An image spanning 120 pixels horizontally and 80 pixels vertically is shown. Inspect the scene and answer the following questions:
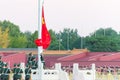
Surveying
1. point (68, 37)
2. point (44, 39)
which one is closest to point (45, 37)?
point (44, 39)

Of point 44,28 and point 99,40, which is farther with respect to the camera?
point 99,40

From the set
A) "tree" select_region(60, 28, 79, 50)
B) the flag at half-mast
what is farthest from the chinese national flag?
"tree" select_region(60, 28, 79, 50)

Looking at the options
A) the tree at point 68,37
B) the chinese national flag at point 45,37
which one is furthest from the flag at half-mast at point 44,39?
the tree at point 68,37

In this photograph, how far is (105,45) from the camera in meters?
44.9

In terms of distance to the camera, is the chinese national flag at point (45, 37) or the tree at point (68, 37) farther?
the tree at point (68, 37)

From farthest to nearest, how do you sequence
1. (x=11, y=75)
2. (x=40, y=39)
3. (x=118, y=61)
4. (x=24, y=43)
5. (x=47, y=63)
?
(x=24, y=43) < (x=47, y=63) < (x=118, y=61) < (x=11, y=75) < (x=40, y=39)

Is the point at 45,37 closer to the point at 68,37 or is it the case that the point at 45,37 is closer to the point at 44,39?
the point at 44,39

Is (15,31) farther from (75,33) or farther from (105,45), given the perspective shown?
(105,45)

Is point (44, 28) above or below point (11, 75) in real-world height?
above

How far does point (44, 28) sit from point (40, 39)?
53cm

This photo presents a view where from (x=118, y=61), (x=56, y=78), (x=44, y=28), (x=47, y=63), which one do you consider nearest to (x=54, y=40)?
(x=47, y=63)

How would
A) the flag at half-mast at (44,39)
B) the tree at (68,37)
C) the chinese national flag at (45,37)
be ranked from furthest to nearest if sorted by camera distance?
1. the tree at (68,37)
2. the chinese national flag at (45,37)
3. the flag at half-mast at (44,39)

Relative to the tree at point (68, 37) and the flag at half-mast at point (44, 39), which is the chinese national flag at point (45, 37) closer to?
the flag at half-mast at point (44, 39)

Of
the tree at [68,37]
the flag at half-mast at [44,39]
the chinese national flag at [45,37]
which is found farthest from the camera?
the tree at [68,37]
